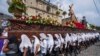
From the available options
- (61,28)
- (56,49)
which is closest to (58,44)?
(56,49)

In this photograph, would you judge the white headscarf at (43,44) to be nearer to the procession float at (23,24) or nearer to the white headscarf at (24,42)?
the procession float at (23,24)

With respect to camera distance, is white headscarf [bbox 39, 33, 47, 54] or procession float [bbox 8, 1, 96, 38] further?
white headscarf [bbox 39, 33, 47, 54]

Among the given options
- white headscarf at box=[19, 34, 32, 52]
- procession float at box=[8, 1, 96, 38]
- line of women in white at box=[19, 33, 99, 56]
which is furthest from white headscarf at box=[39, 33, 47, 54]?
white headscarf at box=[19, 34, 32, 52]

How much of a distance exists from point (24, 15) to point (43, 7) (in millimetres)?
45972

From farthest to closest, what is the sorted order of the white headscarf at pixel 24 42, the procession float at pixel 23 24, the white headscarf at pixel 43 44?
1. the white headscarf at pixel 43 44
2. the white headscarf at pixel 24 42
3. the procession float at pixel 23 24

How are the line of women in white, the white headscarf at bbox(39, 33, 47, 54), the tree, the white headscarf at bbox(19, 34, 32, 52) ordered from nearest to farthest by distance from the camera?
the white headscarf at bbox(19, 34, 32, 52) < the line of women in white < the tree < the white headscarf at bbox(39, 33, 47, 54)

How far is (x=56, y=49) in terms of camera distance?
14.7 meters

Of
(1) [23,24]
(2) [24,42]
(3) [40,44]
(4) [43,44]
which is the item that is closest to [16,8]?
(1) [23,24]

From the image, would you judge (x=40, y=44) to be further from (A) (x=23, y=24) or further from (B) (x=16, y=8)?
(B) (x=16, y=8)

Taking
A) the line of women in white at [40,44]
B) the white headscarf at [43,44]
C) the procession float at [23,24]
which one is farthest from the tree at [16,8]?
the white headscarf at [43,44]

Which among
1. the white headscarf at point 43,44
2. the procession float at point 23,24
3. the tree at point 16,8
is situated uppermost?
the tree at point 16,8

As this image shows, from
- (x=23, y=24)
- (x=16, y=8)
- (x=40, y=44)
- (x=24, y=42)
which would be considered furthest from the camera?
(x=40, y=44)

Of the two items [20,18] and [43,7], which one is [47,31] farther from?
[43,7]

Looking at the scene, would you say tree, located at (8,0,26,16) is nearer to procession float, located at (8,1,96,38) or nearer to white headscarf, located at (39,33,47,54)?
procession float, located at (8,1,96,38)
